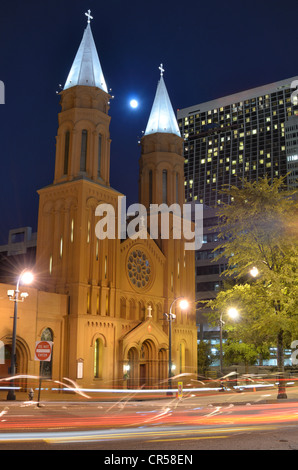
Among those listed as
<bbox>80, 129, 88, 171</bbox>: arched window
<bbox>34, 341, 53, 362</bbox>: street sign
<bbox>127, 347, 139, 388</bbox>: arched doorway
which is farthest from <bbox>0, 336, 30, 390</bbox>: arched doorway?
<bbox>80, 129, 88, 171</bbox>: arched window

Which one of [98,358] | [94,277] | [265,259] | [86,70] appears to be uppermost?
[86,70]

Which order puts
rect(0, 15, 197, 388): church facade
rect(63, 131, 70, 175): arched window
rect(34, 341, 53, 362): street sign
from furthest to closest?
rect(63, 131, 70, 175): arched window, rect(0, 15, 197, 388): church facade, rect(34, 341, 53, 362): street sign

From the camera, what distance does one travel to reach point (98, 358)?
43031 mm

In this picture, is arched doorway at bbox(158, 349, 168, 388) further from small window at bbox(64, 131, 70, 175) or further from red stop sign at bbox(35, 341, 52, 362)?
red stop sign at bbox(35, 341, 52, 362)

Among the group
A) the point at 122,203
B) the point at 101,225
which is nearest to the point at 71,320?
the point at 101,225

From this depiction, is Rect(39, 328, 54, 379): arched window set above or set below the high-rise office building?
below

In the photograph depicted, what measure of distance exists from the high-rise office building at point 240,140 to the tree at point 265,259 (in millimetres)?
131115

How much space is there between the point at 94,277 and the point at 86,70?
2060cm

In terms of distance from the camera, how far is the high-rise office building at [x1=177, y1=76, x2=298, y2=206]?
528ft

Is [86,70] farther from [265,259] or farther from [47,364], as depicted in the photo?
[265,259]

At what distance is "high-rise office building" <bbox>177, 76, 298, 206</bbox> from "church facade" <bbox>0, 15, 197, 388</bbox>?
366ft

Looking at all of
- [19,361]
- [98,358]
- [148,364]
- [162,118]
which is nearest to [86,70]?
[162,118]
